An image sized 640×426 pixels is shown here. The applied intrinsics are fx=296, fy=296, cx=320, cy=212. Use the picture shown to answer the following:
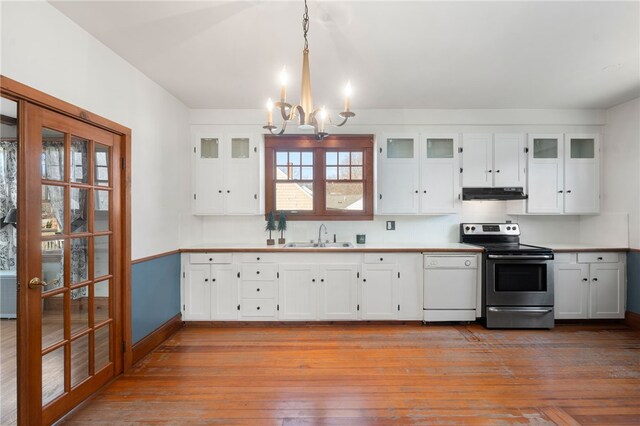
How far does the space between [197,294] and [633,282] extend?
5.09m

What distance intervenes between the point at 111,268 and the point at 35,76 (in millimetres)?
1413

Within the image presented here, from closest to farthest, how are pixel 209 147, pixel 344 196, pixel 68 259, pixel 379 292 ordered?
pixel 68 259
pixel 379 292
pixel 209 147
pixel 344 196

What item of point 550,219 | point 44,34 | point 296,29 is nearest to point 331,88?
point 296,29

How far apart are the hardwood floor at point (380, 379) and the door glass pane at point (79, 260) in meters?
0.90

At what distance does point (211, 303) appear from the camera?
3473 millimetres

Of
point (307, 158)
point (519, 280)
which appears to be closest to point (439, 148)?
point (307, 158)

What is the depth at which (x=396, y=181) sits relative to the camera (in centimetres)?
378

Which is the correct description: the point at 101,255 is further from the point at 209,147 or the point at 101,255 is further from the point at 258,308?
the point at 209,147

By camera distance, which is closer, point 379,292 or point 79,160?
point 79,160

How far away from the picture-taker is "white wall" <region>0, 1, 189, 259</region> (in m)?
1.70

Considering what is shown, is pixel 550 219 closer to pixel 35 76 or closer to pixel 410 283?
pixel 410 283

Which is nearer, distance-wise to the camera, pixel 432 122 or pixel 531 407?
pixel 531 407

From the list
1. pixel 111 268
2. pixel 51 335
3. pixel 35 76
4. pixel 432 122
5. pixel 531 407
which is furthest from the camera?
pixel 432 122

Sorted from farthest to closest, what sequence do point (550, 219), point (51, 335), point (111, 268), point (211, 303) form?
point (550, 219) → point (211, 303) → point (111, 268) → point (51, 335)
